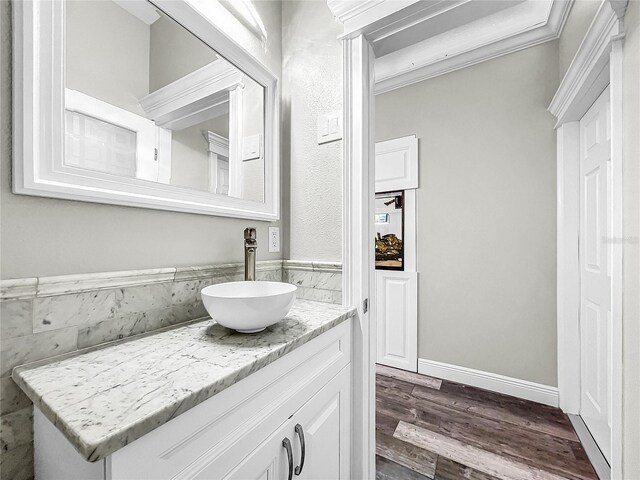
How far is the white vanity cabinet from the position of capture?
471 millimetres

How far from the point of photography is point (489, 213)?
229 centimetres

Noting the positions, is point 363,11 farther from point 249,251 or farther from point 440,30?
point 249,251

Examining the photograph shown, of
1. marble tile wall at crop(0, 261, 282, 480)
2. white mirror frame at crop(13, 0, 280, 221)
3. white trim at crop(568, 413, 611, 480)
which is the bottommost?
white trim at crop(568, 413, 611, 480)

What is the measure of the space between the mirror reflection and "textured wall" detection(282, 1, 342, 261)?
232 millimetres

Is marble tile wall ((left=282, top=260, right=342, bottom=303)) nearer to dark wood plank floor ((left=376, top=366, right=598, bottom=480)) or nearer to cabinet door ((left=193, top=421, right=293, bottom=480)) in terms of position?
cabinet door ((left=193, top=421, right=293, bottom=480))

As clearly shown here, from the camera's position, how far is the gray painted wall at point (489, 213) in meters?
2.10

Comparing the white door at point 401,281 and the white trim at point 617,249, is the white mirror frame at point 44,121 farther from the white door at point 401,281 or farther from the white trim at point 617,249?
the white door at point 401,281

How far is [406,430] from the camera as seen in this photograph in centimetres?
179

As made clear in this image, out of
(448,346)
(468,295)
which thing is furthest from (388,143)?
(448,346)

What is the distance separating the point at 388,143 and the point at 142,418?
272 centimetres

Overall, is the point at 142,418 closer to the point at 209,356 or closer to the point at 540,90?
the point at 209,356

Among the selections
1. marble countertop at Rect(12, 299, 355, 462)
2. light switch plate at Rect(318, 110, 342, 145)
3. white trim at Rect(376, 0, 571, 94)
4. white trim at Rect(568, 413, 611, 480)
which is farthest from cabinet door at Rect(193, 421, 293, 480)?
white trim at Rect(376, 0, 571, 94)

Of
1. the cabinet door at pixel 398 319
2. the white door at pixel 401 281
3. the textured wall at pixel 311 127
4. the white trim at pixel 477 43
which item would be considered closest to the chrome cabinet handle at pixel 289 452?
the textured wall at pixel 311 127

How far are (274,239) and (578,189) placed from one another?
2.03 meters
